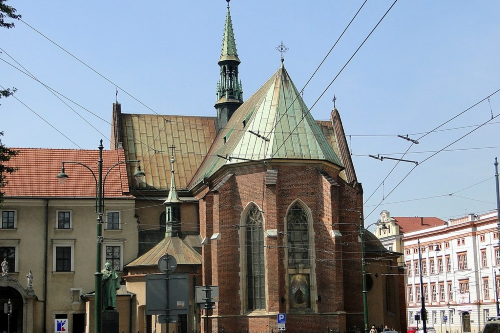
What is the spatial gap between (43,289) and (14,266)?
86.9 inches

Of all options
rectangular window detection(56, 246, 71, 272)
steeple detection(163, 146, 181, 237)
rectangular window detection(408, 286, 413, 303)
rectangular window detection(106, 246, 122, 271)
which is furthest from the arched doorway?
rectangular window detection(408, 286, 413, 303)

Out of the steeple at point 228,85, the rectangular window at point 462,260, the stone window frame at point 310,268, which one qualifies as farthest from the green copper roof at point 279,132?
the rectangular window at point 462,260

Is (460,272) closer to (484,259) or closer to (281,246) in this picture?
(484,259)

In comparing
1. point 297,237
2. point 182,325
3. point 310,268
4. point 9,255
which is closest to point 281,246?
point 297,237

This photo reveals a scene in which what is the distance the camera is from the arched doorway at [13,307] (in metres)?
43.1

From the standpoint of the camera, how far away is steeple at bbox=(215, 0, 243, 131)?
5447 cm

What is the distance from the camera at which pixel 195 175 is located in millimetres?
51219

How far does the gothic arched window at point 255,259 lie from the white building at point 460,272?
1074 inches

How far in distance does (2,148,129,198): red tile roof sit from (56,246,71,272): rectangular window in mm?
3170

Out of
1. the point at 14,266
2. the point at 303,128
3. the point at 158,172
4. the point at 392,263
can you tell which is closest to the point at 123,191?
the point at 158,172

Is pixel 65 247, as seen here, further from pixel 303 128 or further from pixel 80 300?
pixel 303 128

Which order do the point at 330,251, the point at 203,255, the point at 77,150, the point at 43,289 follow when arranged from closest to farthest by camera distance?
the point at 330,251, the point at 203,255, the point at 43,289, the point at 77,150

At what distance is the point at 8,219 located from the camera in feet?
147

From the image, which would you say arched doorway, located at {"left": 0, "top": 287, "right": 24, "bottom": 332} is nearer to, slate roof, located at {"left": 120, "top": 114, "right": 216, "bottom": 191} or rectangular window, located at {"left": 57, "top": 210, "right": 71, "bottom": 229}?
rectangular window, located at {"left": 57, "top": 210, "right": 71, "bottom": 229}
